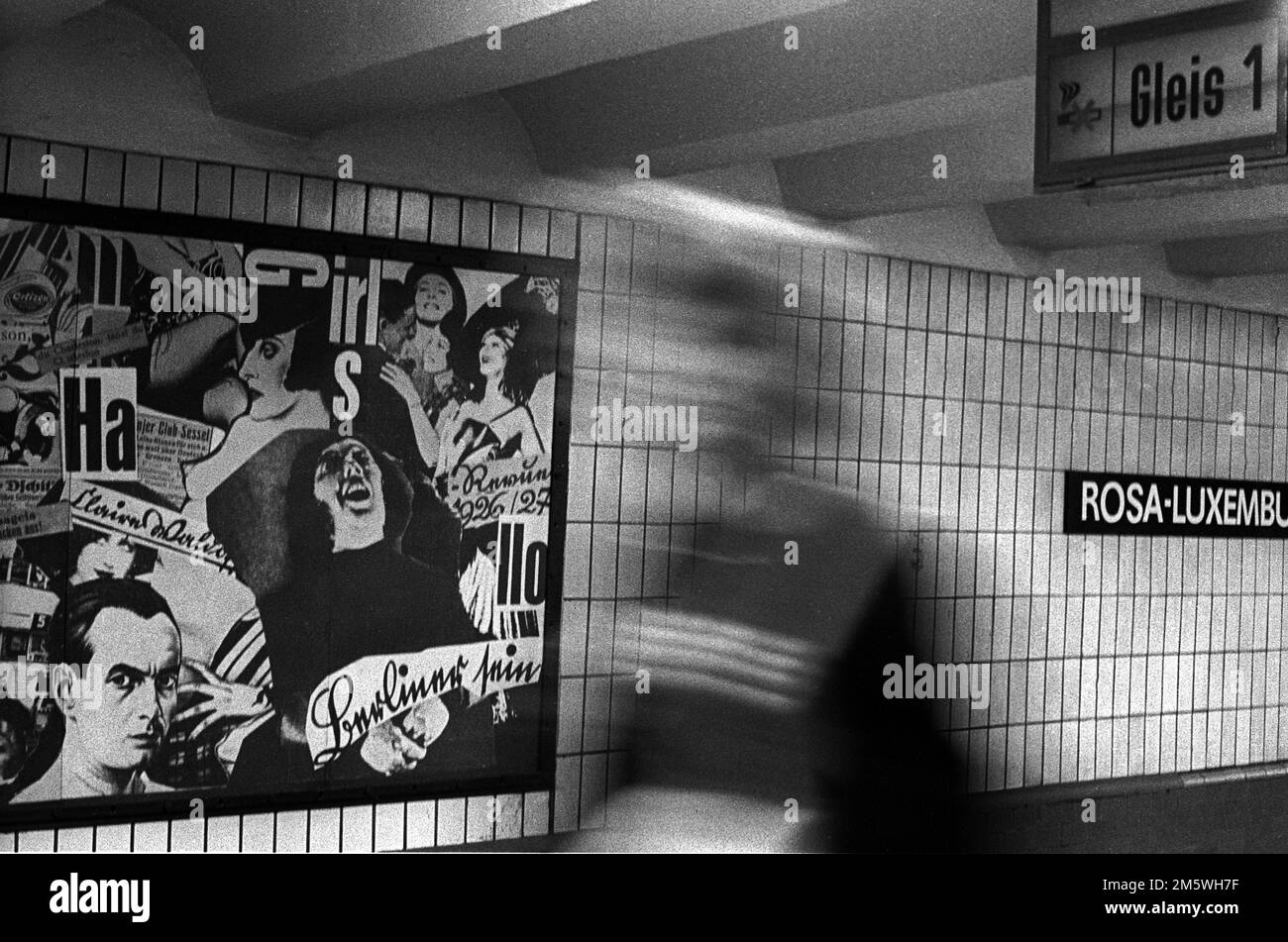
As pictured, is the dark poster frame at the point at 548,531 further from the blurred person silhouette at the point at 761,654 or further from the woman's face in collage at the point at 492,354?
the blurred person silhouette at the point at 761,654

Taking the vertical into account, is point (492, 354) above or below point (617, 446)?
above

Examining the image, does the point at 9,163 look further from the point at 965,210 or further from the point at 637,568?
the point at 965,210

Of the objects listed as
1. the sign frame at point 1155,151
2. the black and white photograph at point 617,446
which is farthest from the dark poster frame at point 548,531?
the sign frame at point 1155,151

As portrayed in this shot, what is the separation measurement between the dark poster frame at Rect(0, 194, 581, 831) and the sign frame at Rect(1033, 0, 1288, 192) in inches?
85.6

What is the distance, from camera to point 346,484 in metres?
4.28

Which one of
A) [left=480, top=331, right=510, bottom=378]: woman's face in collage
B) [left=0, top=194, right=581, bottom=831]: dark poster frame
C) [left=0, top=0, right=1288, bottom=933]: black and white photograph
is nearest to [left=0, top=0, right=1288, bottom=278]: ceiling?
[left=0, top=0, right=1288, bottom=933]: black and white photograph

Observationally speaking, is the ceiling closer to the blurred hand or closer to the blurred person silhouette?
the blurred person silhouette

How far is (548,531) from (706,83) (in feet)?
4.81

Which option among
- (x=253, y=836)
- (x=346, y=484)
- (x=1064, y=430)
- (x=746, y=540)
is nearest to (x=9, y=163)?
(x=346, y=484)

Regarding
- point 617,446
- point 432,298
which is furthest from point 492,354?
point 617,446

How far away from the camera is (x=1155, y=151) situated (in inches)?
104

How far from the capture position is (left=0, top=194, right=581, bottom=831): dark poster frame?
380 centimetres

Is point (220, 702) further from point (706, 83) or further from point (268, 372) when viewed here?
point (706, 83)

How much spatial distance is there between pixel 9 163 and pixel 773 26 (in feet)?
6.34
